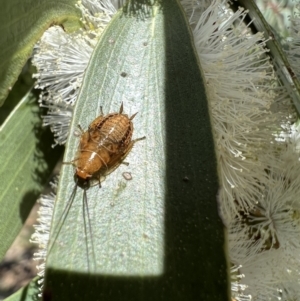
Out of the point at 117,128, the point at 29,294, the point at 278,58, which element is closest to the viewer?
the point at 117,128

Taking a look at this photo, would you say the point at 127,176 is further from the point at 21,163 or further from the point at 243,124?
the point at 21,163

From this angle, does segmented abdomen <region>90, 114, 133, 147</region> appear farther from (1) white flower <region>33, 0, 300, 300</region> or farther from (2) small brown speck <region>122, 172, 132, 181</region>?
(1) white flower <region>33, 0, 300, 300</region>

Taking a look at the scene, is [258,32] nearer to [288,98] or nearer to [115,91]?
[288,98]

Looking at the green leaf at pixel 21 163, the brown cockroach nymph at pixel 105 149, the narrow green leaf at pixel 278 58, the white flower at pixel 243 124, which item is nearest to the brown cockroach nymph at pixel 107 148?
the brown cockroach nymph at pixel 105 149

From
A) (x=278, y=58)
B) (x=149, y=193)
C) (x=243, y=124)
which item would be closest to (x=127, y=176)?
(x=149, y=193)

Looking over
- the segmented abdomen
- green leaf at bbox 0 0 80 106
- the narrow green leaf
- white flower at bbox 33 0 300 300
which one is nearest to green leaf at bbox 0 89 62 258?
white flower at bbox 33 0 300 300

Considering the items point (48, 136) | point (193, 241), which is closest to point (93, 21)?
Result: point (48, 136)
